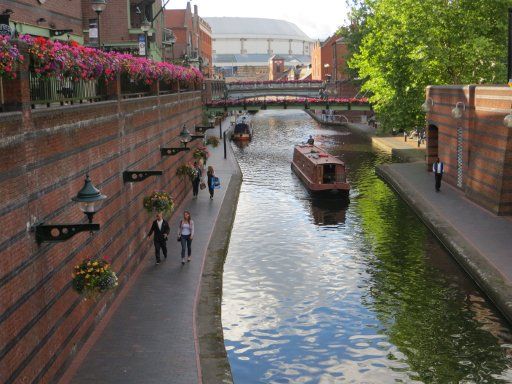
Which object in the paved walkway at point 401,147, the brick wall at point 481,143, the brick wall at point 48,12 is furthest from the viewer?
the paved walkway at point 401,147

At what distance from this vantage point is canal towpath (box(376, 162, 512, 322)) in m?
18.0

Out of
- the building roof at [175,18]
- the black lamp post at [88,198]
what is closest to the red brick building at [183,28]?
the building roof at [175,18]

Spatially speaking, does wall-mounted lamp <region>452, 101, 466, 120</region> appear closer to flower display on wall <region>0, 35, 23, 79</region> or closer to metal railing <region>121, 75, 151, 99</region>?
metal railing <region>121, 75, 151, 99</region>

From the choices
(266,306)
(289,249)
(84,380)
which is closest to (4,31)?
(84,380)

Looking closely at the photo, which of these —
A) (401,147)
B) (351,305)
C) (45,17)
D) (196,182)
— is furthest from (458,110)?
(401,147)

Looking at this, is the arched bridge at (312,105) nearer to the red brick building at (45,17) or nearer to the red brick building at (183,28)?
the red brick building at (183,28)

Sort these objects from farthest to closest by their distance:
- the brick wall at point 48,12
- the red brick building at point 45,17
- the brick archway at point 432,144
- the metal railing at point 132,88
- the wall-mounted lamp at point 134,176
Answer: the brick archway at point 432,144 → the brick wall at point 48,12 → the red brick building at point 45,17 → the metal railing at point 132,88 → the wall-mounted lamp at point 134,176

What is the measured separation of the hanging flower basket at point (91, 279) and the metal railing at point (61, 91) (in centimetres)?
303

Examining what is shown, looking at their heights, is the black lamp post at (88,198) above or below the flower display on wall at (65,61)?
below

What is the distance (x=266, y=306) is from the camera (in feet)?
58.1

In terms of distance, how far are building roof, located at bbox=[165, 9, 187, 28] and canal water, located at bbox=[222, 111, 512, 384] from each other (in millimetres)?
68711

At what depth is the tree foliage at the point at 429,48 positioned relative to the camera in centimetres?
4147

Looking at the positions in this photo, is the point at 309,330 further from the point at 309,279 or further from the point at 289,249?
the point at 289,249

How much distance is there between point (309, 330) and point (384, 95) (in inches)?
1273
